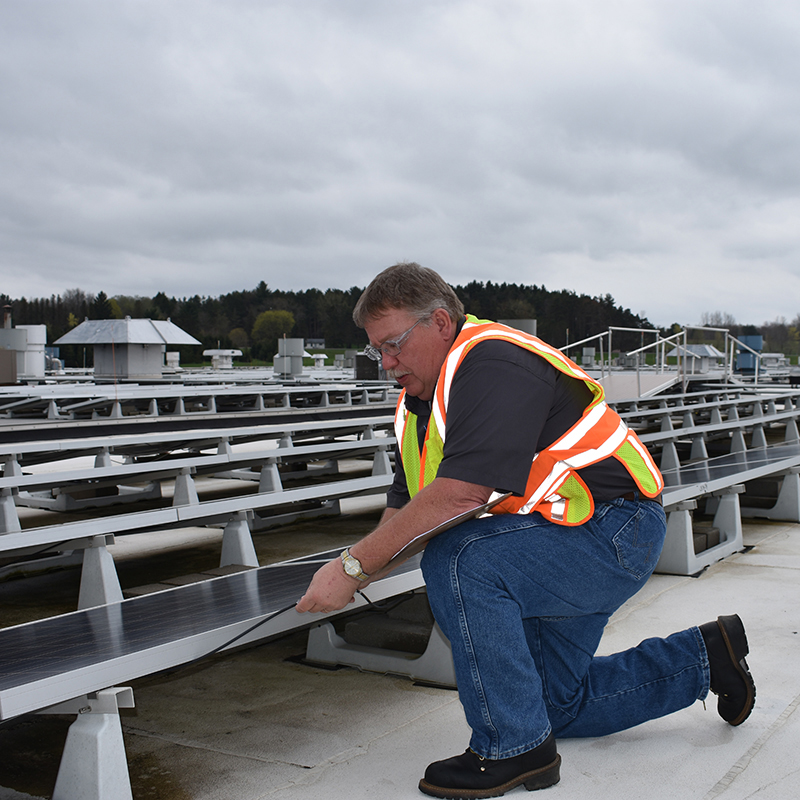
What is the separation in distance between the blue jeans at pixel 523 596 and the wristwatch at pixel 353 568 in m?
0.19

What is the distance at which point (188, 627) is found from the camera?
2203mm

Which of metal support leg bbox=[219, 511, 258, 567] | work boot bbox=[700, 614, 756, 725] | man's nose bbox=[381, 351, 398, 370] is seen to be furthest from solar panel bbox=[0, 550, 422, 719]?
metal support leg bbox=[219, 511, 258, 567]

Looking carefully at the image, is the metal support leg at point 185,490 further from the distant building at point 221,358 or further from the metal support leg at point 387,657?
the distant building at point 221,358

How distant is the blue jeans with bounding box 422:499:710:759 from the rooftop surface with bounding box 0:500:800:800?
0.73 feet

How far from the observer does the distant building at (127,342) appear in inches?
722

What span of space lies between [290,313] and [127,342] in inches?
2353

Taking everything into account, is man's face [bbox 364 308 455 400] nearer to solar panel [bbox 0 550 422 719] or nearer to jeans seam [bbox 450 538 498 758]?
jeans seam [bbox 450 538 498 758]

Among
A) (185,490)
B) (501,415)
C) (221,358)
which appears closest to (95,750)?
(501,415)

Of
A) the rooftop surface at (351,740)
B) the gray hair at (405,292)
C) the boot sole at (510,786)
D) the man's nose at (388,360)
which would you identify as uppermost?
the gray hair at (405,292)

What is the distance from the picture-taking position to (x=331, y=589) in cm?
210

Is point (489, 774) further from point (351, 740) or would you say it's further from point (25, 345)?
point (25, 345)

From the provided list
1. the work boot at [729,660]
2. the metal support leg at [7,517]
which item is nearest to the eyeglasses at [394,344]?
the work boot at [729,660]

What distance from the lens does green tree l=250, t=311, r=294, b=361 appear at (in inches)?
2550

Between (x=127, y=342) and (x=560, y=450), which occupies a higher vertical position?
→ (x=127, y=342)
